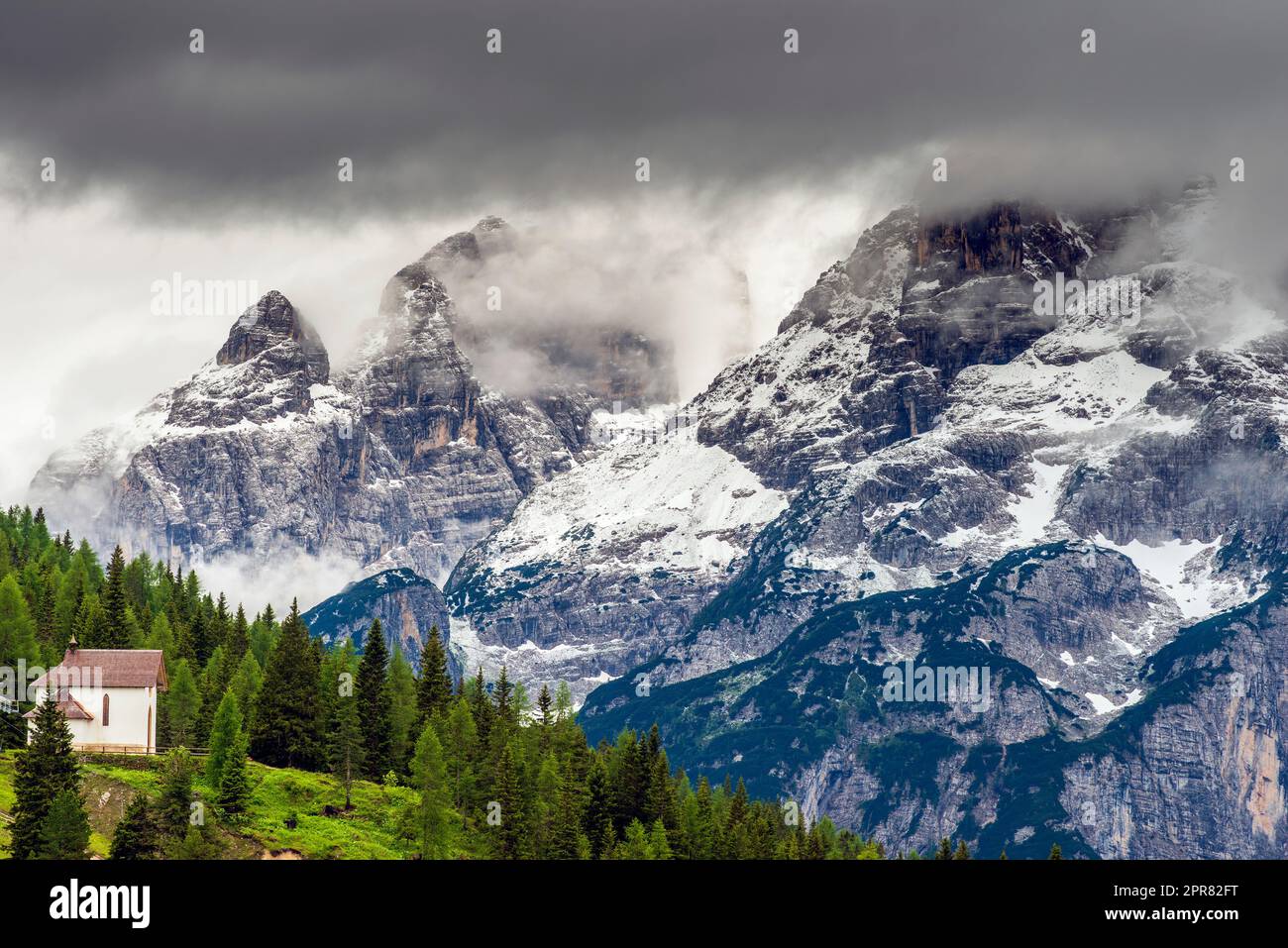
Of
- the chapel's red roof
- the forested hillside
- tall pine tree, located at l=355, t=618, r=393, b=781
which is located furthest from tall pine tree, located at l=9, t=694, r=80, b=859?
tall pine tree, located at l=355, t=618, r=393, b=781

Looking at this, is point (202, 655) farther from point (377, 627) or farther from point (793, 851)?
point (793, 851)

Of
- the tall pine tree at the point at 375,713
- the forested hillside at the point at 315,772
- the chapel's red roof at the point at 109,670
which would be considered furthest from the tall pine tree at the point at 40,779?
the tall pine tree at the point at 375,713

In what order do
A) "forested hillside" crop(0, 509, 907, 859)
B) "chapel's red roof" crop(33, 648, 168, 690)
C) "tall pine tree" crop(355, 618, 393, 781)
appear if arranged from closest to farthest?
"forested hillside" crop(0, 509, 907, 859)
"chapel's red roof" crop(33, 648, 168, 690)
"tall pine tree" crop(355, 618, 393, 781)

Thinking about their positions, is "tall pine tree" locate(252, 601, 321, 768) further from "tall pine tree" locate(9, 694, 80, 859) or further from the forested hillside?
"tall pine tree" locate(9, 694, 80, 859)

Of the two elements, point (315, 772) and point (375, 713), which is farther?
point (375, 713)

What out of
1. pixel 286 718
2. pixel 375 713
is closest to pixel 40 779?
pixel 286 718

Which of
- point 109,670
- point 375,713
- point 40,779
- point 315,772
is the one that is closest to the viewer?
point 40,779

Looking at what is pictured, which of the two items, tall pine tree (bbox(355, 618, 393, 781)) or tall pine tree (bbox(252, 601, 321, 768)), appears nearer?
tall pine tree (bbox(252, 601, 321, 768))

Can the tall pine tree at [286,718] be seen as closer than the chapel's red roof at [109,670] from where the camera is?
No

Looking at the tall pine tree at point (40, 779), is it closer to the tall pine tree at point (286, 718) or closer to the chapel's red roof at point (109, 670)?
the chapel's red roof at point (109, 670)

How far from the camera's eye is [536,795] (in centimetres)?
17200

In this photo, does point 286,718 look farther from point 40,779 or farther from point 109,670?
point 40,779

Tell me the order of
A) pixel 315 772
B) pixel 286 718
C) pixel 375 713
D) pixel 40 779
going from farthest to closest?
pixel 375 713, pixel 286 718, pixel 315 772, pixel 40 779

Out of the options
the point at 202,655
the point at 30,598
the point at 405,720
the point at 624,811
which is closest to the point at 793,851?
the point at 624,811
